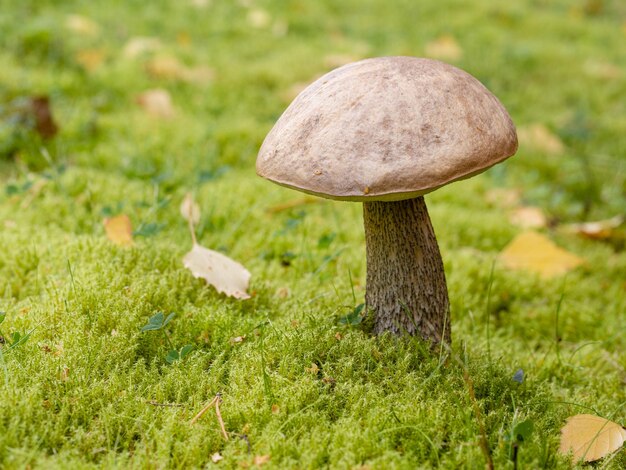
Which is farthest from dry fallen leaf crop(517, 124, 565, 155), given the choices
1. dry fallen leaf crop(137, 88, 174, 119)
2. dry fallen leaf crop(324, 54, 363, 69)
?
dry fallen leaf crop(137, 88, 174, 119)

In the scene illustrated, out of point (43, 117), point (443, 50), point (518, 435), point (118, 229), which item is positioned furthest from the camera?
point (443, 50)

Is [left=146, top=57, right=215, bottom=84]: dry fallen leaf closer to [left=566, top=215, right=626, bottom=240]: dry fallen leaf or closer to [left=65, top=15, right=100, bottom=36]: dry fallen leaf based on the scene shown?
[left=65, top=15, right=100, bottom=36]: dry fallen leaf

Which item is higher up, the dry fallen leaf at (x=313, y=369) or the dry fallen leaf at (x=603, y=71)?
the dry fallen leaf at (x=603, y=71)

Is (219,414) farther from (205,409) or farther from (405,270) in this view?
(405,270)

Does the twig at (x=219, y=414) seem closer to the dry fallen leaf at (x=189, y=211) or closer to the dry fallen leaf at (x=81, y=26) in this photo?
the dry fallen leaf at (x=189, y=211)

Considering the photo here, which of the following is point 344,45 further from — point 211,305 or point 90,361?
point 90,361

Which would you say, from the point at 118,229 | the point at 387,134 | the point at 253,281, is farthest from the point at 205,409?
the point at 118,229

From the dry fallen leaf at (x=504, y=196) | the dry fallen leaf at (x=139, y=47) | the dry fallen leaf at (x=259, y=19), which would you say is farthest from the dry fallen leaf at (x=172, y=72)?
the dry fallen leaf at (x=504, y=196)
